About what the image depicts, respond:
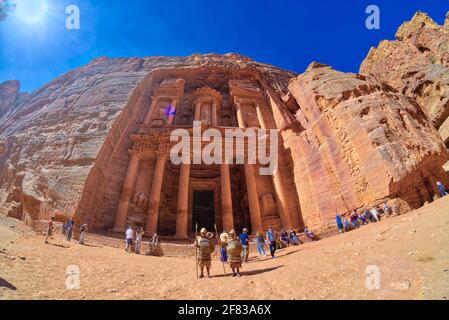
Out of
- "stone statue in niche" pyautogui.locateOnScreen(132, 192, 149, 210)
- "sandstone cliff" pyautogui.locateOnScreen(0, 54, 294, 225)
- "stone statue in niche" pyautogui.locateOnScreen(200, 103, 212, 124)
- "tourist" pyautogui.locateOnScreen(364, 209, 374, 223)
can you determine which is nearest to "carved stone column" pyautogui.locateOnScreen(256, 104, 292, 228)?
"tourist" pyautogui.locateOnScreen(364, 209, 374, 223)

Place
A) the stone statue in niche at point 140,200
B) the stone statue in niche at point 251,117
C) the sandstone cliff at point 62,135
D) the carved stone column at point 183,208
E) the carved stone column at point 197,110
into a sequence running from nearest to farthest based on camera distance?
the sandstone cliff at point 62,135 → the carved stone column at point 183,208 → the stone statue in niche at point 140,200 → the stone statue in niche at point 251,117 → the carved stone column at point 197,110

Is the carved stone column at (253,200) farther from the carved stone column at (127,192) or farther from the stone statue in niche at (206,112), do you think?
the stone statue in niche at (206,112)

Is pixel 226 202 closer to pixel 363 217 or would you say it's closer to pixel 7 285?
pixel 363 217

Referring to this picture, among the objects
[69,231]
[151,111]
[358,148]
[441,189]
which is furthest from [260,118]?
[69,231]

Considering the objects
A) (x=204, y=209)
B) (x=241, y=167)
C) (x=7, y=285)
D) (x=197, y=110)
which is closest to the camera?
(x=7, y=285)

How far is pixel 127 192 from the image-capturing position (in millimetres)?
19531

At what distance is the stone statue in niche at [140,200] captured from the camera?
2000cm

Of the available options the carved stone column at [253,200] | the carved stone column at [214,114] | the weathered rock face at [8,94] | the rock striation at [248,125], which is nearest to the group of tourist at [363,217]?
the rock striation at [248,125]

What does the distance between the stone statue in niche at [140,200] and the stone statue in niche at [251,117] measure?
13.7 m

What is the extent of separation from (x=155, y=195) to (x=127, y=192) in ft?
6.94

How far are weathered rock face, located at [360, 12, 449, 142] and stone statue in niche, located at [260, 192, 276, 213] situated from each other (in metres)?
16.2

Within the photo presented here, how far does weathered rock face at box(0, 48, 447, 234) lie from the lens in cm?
1461
